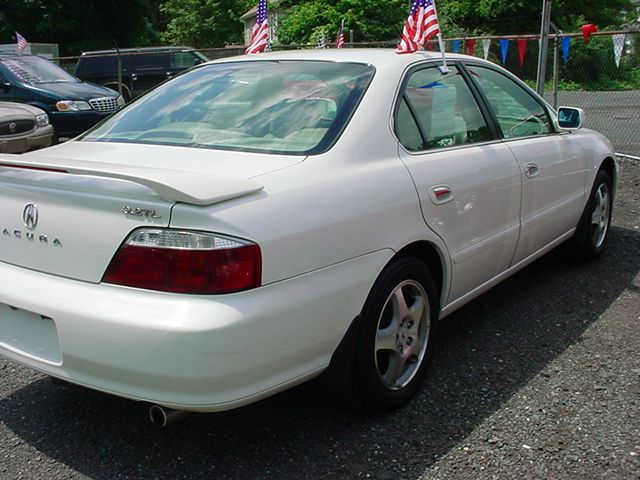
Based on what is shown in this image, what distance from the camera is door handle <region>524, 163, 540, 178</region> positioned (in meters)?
3.91

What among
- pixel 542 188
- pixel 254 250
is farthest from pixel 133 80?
pixel 254 250

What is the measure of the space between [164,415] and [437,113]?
201cm

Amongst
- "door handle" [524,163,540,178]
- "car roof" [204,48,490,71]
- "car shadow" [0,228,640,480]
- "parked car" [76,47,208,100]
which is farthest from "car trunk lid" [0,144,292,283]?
"parked car" [76,47,208,100]

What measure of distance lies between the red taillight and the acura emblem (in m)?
0.48

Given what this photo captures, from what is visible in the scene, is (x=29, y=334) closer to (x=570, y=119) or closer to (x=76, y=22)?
(x=570, y=119)

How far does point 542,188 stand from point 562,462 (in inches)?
73.8

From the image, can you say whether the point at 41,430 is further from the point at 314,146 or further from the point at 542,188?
the point at 542,188

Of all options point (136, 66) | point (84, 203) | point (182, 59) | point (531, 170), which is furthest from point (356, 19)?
point (84, 203)

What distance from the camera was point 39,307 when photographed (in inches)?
97.4

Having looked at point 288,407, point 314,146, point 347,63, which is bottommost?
point 288,407

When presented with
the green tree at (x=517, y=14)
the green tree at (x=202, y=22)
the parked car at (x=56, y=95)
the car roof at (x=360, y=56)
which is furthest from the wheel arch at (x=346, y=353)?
the green tree at (x=202, y=22)

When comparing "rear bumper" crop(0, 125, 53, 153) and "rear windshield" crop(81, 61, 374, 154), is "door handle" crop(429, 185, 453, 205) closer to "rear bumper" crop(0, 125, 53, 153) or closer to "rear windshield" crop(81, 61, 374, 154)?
"rear windshield" crop(81, 61, 374, 154)

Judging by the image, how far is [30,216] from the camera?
2582mm

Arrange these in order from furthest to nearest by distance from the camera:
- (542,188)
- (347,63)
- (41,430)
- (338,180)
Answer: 1. (542,188)
2. (347,63)
3. (41,430)
4. (338,180)
